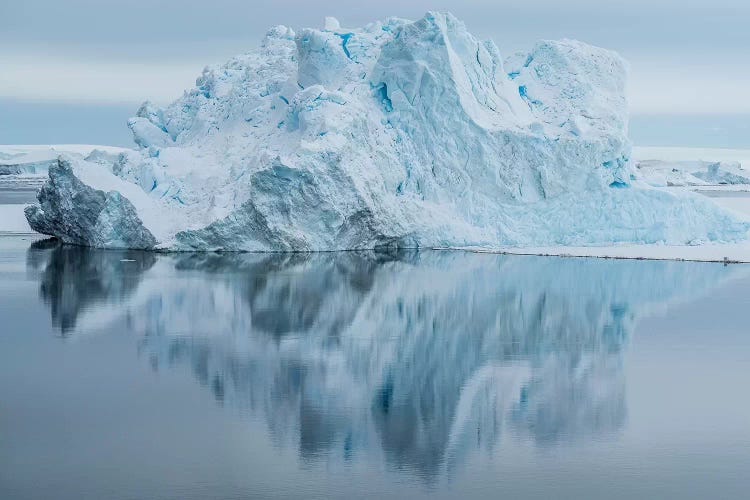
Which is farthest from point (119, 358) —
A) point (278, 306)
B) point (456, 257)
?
point (456, 257)

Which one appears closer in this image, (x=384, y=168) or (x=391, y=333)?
(x=391, y=333)

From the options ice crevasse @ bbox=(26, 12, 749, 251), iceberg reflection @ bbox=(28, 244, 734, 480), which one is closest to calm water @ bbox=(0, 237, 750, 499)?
iceberg reflection @ bbox=(28, 244, 734, 480)

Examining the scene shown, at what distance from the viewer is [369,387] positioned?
27.8 feet

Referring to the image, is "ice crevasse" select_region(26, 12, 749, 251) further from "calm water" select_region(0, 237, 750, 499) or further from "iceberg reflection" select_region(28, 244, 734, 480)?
"calm water" select_region(0, 237, 750, 499)

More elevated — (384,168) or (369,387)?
(384,168)

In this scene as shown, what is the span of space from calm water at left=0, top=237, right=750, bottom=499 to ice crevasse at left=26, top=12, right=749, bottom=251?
2.73 metres

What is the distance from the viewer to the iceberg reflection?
7375 mm

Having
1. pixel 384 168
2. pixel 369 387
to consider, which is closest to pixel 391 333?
pixel 369 387

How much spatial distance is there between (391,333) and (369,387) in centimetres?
260

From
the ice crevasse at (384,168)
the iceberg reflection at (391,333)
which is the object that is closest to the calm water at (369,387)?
the iceberg reflection at (391,333)

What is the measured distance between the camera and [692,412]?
25.5 feet

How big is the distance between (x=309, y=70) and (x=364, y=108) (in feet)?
4.76

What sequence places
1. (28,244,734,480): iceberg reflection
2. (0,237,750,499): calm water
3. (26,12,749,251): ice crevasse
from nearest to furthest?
1. (0,237,750,499): calm water
2. (28,244,734,480): iceberg reflection
3. (26,12,749,251): ice crevasse

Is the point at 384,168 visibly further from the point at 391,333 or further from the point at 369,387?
the point at 369,387
